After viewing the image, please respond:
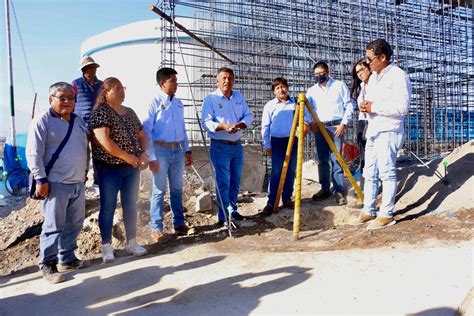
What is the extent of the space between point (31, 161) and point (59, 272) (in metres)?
0.91

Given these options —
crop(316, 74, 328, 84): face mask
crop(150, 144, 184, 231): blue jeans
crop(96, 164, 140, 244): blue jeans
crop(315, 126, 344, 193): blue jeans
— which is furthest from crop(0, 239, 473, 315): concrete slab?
crop(316, 74, 328, 84): face mask

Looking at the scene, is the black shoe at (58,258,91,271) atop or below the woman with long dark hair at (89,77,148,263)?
below

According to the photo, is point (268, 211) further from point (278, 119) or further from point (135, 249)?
point (135, 249)

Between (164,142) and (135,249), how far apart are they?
3.43 feet

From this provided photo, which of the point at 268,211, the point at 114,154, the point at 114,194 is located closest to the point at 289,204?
the point at 268,211

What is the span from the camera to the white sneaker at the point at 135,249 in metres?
3.67

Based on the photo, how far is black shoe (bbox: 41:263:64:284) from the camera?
10.2 feet

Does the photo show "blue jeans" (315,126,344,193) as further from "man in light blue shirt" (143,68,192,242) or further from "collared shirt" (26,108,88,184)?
"collared shirt" (26,108,88,184)

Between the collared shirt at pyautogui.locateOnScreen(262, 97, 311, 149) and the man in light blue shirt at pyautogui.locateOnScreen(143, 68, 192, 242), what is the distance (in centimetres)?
119

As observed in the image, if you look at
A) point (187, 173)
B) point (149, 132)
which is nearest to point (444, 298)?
point (149, 132)

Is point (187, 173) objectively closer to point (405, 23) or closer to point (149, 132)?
point (149, 132)

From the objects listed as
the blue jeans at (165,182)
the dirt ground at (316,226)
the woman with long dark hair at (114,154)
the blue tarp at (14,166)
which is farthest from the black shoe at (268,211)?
the blue tarp at (14,166)

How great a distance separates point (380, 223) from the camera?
379 centimetres

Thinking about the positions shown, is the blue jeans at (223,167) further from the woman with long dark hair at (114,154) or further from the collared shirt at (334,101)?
the collared shirt at (334,101)
